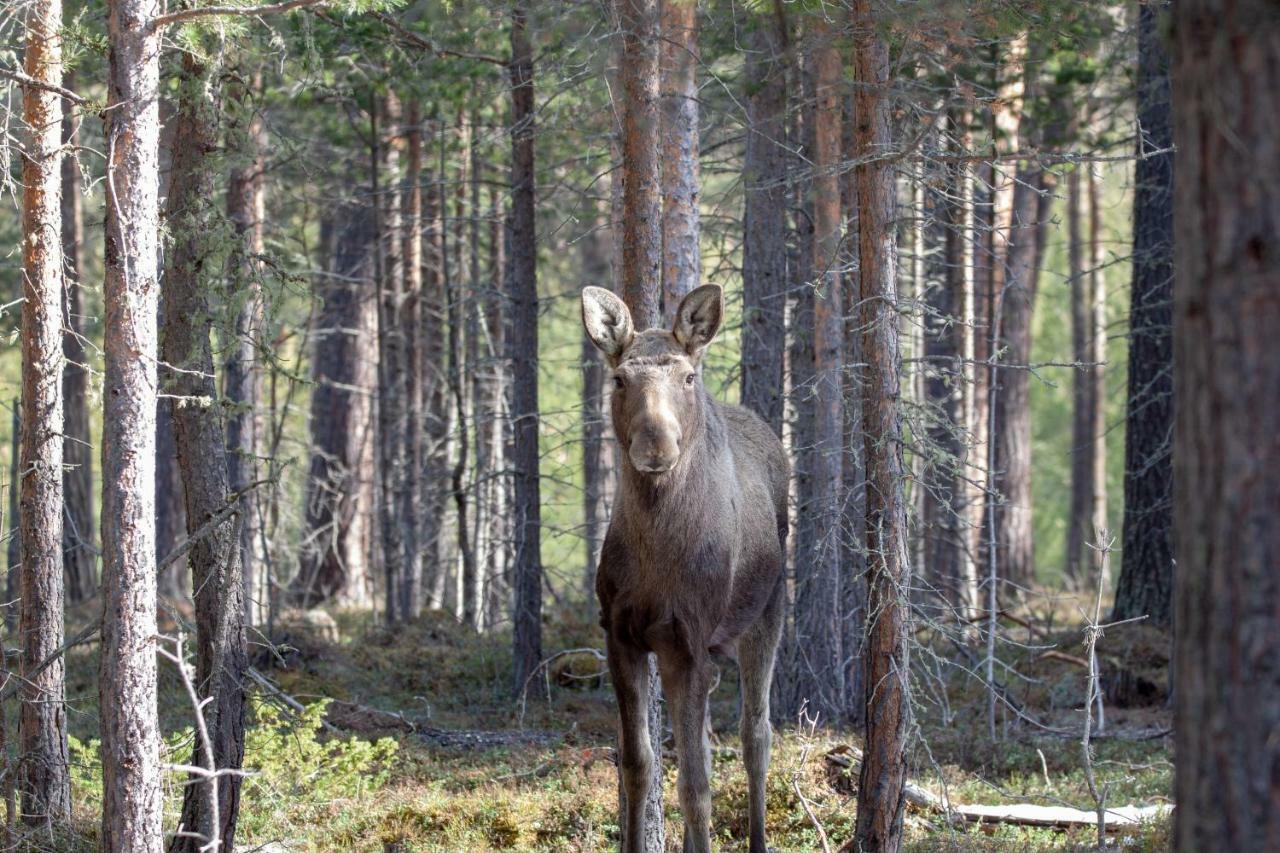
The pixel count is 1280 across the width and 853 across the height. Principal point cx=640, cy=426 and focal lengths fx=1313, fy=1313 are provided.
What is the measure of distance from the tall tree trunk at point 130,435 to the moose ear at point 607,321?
7.96ft

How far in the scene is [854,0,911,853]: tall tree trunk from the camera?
7.59m

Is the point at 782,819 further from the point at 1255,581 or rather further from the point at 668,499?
the point at 1255,581

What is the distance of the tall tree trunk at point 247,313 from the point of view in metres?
8.35

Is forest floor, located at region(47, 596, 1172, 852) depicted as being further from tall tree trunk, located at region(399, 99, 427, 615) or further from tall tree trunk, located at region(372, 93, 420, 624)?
tall tree trunk, located at region(399, 99, 427, 615)

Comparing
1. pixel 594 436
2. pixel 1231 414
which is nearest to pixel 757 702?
pixel 1231 414

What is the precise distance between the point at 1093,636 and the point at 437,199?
14.3 m

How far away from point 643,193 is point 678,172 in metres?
0.99

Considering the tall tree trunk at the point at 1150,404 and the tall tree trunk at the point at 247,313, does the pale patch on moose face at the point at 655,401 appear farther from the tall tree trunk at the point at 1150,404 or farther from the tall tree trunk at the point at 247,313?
the tall tree trunk at the point at 1150,404

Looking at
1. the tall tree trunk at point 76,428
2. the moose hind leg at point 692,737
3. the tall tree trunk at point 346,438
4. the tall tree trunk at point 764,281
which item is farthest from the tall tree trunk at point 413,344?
the moose hind leg at point 692,737

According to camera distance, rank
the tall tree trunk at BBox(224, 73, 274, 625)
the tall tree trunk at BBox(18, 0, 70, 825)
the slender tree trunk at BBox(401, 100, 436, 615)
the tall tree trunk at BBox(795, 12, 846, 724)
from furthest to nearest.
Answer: the slender tree trunk at BBox(401, 100, 436, 615) → the tall tree trunk at BBox(795, 12, 846, 724) → the tall tree trunk at BBox(18, 0, 70, 825) → the tall tree trunk at BBox(224, 73, 274, 625)

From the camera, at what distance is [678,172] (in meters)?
9.55

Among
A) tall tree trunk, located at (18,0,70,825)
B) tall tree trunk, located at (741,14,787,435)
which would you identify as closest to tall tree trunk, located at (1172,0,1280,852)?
tall tree trunk, located at (18,0,70,825)

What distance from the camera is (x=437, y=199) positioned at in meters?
19.8

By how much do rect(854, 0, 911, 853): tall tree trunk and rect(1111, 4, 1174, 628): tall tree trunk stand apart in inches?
317
